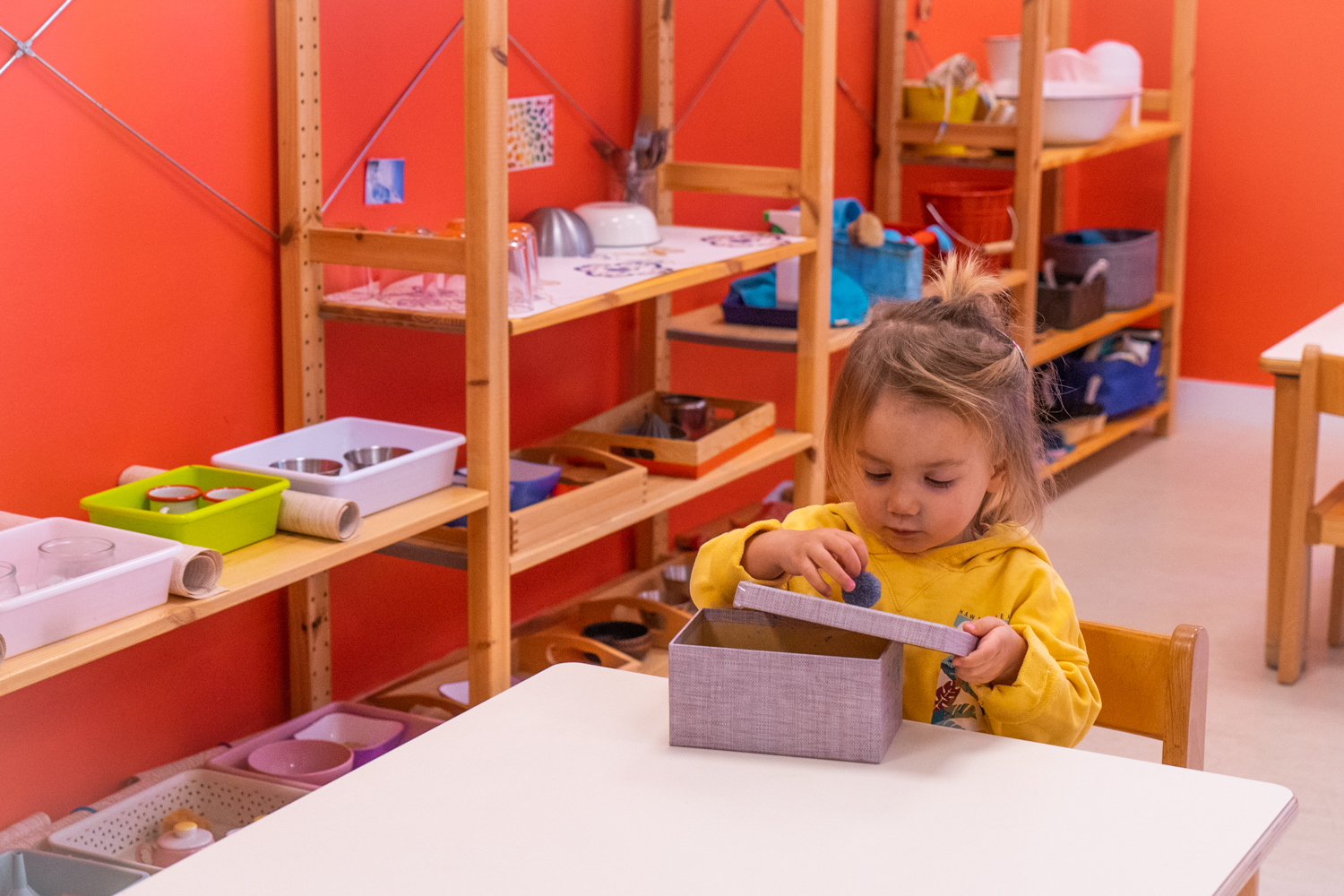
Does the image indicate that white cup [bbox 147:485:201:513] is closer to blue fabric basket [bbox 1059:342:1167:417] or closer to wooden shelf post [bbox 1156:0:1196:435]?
blue fabric basket [bbox 1059:342:1167:417]

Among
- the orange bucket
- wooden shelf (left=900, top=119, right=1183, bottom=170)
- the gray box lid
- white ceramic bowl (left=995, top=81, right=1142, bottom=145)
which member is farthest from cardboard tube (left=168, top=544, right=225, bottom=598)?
white ceramic bowl (left=995, top=81, right=1142, bottom=145)

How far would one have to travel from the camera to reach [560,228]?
2521mm

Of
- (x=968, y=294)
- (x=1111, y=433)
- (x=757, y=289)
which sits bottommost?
(x=1111, y=433)

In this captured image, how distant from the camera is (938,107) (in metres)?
3.74

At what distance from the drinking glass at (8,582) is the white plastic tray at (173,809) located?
47 centimetres

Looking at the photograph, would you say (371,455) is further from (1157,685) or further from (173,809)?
(1157,685)

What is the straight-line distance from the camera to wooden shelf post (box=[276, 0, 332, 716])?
6.93ft

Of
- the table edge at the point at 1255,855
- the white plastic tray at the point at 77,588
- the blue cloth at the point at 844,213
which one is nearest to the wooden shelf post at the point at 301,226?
the white plastic tray at the point at 77,588

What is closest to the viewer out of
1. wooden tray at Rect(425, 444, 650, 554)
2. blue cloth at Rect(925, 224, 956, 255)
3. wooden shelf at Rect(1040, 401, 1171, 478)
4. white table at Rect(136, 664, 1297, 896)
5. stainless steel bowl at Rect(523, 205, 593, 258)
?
white table at Rect(136, 664, 1297, 896)

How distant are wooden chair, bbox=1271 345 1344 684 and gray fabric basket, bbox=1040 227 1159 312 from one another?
56.0 inches

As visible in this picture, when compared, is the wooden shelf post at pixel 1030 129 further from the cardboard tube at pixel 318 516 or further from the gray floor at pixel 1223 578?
the cardboard tube at pixel 318 516

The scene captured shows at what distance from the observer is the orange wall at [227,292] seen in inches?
73.9

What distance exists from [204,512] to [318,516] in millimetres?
146

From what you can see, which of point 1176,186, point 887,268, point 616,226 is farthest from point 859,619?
point 1176,186
